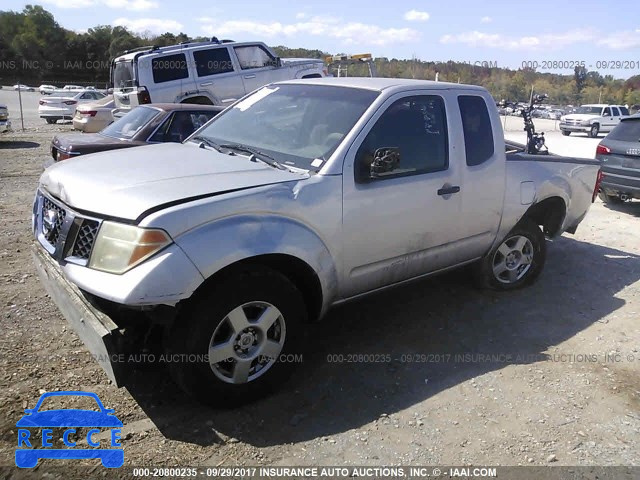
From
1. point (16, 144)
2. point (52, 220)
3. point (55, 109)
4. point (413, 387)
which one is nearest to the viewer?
point (52, 220)

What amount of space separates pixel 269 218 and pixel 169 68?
10.7 m

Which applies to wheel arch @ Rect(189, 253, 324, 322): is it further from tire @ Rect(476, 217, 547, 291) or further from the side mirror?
tire @ Rect(476, 217, 547, 291)

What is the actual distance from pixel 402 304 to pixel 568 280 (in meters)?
2.02

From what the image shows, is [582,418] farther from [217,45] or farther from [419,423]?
[217,45]

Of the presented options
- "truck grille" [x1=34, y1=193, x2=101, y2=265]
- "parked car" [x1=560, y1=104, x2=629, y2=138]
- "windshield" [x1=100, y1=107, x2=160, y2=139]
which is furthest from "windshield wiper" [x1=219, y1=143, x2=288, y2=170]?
"parked car" [x1=560, y1=104, x2=629, y2=138]

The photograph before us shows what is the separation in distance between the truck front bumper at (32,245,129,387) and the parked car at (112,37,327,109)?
9.93 metres

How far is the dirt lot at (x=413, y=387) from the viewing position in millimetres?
2879

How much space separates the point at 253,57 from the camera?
12992 millimetres

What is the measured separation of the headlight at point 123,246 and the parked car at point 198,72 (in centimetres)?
1035

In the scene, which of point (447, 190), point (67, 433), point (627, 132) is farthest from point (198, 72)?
point (67, 433)

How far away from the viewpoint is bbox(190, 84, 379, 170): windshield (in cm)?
353

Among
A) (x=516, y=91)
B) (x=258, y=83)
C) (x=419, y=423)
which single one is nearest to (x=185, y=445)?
(x=419, y=423)

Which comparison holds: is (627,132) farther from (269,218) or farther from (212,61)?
(212,61)

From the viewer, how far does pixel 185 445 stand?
112 inches
